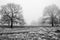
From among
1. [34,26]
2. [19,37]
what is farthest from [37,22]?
[19,37]

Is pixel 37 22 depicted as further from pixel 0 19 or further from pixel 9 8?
pixel 0 19

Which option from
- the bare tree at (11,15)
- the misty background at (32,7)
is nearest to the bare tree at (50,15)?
the misty background at (32,7)

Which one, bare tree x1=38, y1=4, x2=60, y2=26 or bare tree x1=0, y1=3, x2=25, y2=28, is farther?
bare tree x1=38, y1=4, x2=60, y2=26

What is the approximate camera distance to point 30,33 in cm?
166

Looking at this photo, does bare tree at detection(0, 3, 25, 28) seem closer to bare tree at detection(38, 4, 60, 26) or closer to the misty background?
the misty background

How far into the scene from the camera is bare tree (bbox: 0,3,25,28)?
1674 millimetres

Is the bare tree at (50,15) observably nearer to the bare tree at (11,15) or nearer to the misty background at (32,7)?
the misty background at (32,7)

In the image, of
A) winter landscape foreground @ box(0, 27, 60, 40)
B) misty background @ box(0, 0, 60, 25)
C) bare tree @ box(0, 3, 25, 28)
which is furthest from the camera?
misty background @ box(0, 0, 60, 25)

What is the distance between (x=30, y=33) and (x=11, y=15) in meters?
0.78

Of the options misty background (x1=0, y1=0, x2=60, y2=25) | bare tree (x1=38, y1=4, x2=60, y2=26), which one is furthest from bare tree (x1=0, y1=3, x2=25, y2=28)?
bare tree (x1=38, y1=4, x2=60, y2=26)

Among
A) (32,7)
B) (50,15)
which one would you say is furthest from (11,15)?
(50,15)

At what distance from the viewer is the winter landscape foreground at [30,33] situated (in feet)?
5.11

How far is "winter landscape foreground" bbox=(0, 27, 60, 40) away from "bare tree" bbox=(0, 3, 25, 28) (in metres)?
0.23

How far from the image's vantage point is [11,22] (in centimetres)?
169
